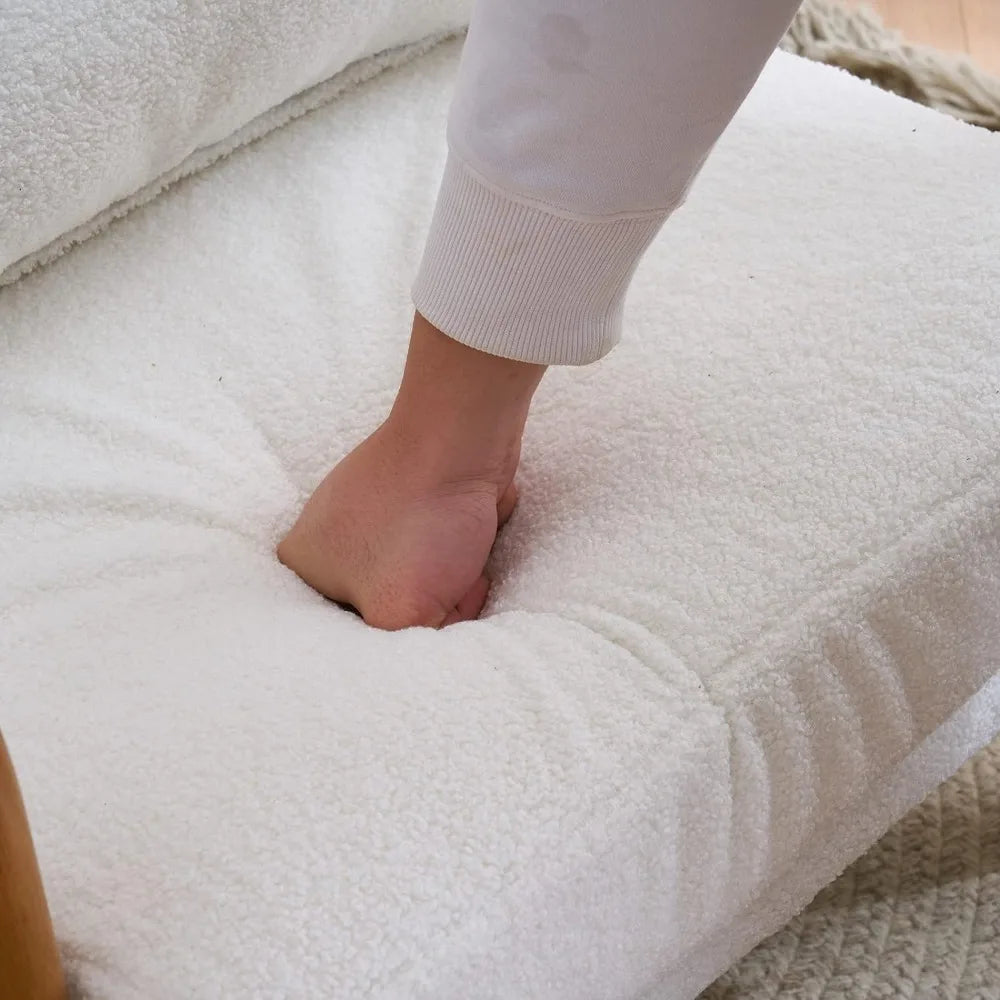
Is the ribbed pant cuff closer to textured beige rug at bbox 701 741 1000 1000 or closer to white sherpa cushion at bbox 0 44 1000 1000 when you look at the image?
white sherpa cushion at bbox 0 44 1000 1000

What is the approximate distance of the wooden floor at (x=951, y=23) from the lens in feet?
4.84

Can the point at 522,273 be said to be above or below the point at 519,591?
above

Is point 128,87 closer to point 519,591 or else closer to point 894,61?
point 519,591

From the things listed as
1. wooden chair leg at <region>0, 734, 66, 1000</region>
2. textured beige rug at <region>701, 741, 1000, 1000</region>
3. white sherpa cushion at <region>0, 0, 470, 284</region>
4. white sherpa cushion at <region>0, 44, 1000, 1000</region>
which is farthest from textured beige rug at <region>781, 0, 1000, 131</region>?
wooden chair leg at <region>0, 734, 66, 1000</region>

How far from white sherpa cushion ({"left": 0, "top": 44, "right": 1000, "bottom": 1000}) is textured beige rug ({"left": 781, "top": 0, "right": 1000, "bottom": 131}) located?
56 cm

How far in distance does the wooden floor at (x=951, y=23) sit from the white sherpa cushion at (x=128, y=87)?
87cm

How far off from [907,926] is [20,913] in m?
0.57

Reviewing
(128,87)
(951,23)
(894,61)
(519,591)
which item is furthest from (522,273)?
(951,23)

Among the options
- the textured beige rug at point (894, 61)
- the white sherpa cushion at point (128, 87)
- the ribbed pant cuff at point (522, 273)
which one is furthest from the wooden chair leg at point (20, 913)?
the textured beige rug at point (894, 61)

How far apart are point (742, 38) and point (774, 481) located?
211 millimetres

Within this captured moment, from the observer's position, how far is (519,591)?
626 millimetres

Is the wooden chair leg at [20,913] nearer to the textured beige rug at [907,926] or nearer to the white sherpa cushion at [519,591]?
the white sherpa cushion at [519,591]

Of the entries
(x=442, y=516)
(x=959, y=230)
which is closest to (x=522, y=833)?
(x=442, y=516)

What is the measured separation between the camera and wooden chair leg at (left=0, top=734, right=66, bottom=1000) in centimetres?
35
